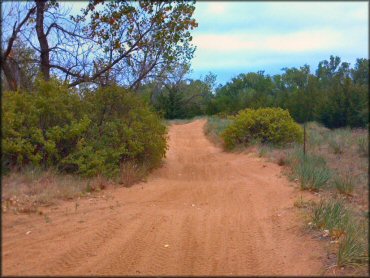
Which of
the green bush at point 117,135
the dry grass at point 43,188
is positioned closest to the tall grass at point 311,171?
the green bush at point 117,135

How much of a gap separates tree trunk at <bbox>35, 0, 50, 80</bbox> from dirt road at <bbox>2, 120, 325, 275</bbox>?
4.60m

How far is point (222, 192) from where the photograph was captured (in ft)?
39.0

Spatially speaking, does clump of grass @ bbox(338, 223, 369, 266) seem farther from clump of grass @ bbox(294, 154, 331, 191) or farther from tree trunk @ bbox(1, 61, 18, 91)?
tree trunk @ bbox(1, 61, 18, 91)

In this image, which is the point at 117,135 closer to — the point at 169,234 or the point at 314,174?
the point at 314,174

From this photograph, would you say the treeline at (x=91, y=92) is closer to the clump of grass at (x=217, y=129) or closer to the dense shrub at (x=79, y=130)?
the dense shrub at (x=79, y=130)

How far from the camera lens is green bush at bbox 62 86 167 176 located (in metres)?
11.8

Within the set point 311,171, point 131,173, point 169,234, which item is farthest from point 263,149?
point 169,234

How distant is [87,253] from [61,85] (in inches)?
274

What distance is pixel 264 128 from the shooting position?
2142 cm

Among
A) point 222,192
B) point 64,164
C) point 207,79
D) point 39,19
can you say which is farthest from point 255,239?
point 207,79

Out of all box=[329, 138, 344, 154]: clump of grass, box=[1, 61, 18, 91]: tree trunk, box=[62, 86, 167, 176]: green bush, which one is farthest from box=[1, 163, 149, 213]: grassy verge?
box=[329, 138, 344, 154]: clump of grass

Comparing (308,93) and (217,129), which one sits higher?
(308,93)

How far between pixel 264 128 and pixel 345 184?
12007 mm

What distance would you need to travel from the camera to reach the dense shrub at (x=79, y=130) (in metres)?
10.7
